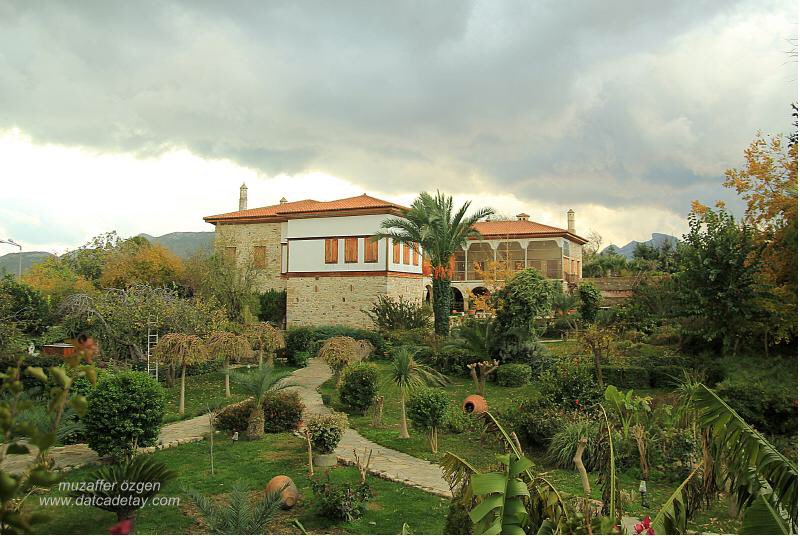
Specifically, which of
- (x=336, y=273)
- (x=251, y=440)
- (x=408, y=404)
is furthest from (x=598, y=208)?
(x=336, y=273)

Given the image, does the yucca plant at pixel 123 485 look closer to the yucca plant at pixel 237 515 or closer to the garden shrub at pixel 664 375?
the yucca plant at pixel 237 515

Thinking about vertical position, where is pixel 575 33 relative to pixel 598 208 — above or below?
above

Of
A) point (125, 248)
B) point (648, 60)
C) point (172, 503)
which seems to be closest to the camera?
point (172, 503)

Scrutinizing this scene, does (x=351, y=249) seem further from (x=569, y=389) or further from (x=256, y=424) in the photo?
(x=569, y=389)

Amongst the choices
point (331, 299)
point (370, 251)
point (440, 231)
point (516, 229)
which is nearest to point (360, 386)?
point (440, 231)

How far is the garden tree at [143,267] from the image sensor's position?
1717cm

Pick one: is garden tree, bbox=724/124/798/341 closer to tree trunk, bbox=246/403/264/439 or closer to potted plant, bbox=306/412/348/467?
potted plant, bbox=306/412/348/467

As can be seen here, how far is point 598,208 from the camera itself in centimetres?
732

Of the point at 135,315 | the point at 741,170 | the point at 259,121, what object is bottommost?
the point at 135,315

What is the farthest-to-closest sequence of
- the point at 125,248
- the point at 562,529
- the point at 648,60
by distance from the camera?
the point at 125,248
the point at 648,60
the point at 562,529

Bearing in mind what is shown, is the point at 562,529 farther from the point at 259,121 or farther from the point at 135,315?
the point at 135,315

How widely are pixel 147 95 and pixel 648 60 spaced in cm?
664

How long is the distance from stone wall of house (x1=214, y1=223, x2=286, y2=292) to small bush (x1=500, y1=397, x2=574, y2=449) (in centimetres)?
1399

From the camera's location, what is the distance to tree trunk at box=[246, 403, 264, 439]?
7.66m
